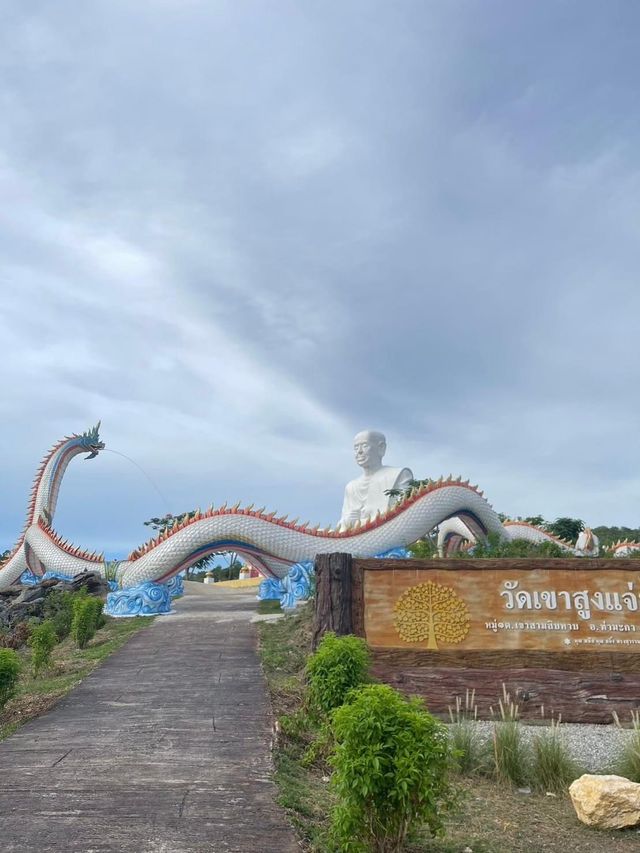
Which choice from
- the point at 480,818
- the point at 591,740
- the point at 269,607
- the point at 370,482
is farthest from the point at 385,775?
the point at 370,482

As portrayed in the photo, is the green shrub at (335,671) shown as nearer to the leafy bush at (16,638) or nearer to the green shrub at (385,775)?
the green shrub at (385,775)

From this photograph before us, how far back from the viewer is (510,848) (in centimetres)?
393

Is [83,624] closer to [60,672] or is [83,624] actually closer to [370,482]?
[60,672]

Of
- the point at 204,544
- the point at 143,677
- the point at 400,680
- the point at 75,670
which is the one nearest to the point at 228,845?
the point at 400,680

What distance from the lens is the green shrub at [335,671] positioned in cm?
588

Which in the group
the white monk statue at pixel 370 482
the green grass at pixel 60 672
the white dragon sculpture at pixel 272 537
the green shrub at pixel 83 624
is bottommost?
the green grass at pixel 60 672

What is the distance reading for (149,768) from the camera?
500 centimetres

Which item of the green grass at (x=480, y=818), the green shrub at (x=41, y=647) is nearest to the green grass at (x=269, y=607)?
the green shrub at (x=41, y=647)

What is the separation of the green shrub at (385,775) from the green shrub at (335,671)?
2327 millimetres

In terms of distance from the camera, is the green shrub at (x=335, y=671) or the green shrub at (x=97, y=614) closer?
the green shrub at (x=335, y=671)

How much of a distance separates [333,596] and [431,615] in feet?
3.70

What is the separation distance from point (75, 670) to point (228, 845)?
6.84 metres

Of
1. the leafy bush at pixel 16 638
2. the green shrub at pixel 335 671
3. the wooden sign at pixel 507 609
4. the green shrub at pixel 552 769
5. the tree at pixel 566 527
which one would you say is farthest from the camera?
the tree at pixel 566 527

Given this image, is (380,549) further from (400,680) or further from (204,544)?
(400,680)
